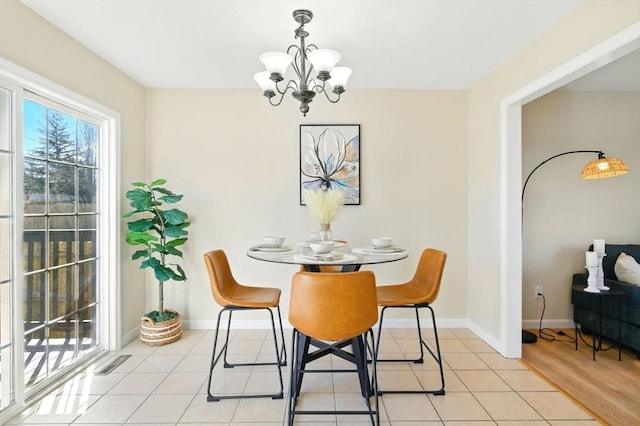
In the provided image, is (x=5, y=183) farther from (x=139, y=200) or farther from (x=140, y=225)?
(x=140, y=225)

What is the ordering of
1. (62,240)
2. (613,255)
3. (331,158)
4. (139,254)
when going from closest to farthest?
(62,240), (139,254), (613,255), (331,158)

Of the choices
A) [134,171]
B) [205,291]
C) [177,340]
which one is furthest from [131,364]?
[134,171]

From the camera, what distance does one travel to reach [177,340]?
3074 mm

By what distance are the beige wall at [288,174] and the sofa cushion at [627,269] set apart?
1.31m

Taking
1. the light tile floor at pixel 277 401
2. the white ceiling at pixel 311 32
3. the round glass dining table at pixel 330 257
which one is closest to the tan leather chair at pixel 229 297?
the light tile floor at pixel 277 401

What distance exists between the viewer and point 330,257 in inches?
75.2

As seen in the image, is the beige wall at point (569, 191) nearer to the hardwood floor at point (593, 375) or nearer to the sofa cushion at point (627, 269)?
the sofa cushion at point (627, 269)

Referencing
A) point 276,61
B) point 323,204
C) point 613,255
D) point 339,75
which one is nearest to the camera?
point 276,61

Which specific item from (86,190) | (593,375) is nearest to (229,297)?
(86,190)

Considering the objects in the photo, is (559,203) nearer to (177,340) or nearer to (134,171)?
(177,340)

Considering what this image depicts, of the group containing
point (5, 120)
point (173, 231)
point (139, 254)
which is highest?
point (5, 120)

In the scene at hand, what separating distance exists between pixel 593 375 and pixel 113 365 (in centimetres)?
376

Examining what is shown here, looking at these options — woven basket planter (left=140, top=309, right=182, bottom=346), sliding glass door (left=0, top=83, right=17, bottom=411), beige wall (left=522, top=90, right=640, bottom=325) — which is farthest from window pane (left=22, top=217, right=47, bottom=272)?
beige wall (left=522, top=90, right=640, bottom=325)

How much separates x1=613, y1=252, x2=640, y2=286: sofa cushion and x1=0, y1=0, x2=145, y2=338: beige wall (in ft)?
15.0
